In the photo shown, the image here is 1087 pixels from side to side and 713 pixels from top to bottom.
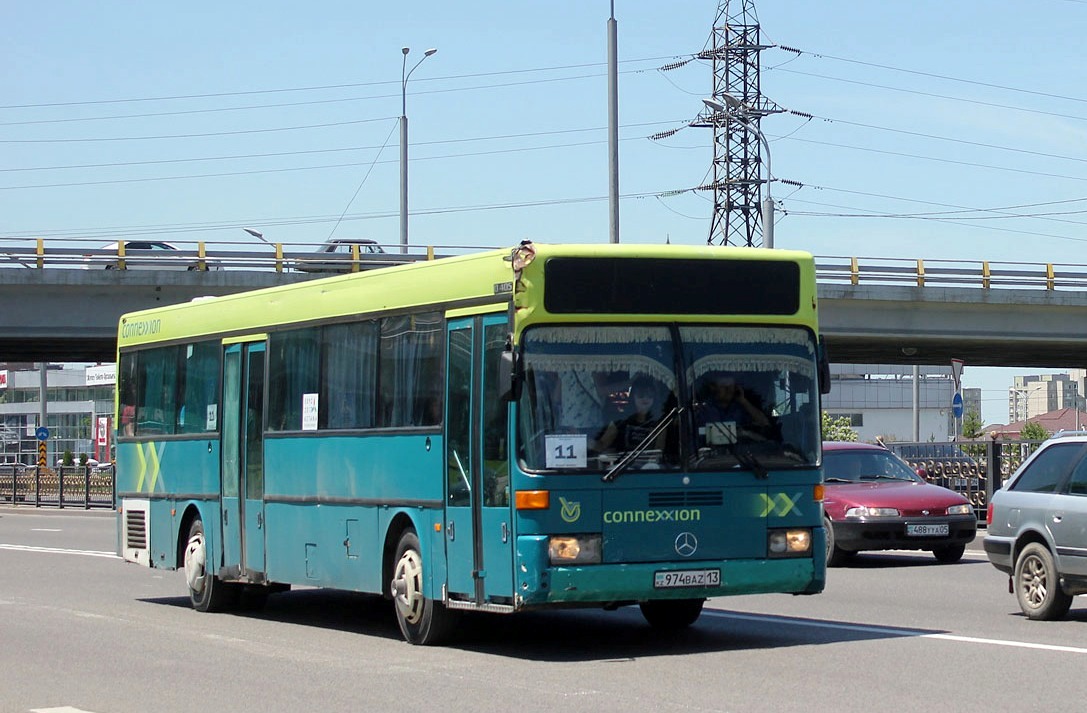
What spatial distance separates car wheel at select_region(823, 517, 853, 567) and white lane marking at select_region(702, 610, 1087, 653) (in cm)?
638

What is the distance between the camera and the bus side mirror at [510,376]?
451 inches

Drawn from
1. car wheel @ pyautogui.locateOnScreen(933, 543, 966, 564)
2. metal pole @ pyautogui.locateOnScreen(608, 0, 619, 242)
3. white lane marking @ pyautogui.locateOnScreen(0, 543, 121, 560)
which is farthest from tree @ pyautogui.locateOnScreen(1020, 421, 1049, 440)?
car wheel @ pyautogui.locateOnScreen(933, 543, 966, 564)

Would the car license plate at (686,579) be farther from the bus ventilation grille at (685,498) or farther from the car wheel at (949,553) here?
the car wheel at (949,553)

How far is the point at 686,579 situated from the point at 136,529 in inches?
325

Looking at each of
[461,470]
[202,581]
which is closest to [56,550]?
[202,581]

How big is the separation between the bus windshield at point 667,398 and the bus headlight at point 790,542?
1.54 feet

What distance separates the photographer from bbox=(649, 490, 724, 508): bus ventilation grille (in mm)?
11867

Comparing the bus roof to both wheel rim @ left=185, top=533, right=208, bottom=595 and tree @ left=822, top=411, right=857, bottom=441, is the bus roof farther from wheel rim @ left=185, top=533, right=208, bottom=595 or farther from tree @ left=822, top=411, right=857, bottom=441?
tree @ left=822, top=411, right=857, bottom=441

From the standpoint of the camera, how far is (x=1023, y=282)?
51406 mm

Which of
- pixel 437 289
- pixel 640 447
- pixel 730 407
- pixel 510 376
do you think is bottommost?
pixel 640 447

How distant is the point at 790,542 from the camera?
40.5 ft

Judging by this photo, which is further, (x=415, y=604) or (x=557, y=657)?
(x=415, y=604)

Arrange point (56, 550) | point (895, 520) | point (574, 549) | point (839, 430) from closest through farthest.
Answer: point (574, 549) < point (895, 520) < point (56, 550) < point (839, 430)

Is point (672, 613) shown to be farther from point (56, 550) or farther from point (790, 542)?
point (56, 550)
